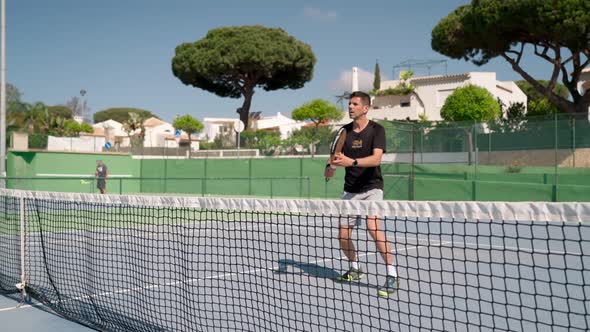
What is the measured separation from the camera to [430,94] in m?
50.7

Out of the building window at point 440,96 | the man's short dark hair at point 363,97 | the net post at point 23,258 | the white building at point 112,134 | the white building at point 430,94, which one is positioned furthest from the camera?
the building window at point 440,96

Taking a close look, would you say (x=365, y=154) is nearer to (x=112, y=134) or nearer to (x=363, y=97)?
(x=363, y=97)

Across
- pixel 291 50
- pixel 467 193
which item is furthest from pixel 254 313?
pixel 291 50

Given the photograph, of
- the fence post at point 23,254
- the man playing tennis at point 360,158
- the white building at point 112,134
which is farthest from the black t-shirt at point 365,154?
the white building at point 112,134

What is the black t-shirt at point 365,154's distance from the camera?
17.3 ft

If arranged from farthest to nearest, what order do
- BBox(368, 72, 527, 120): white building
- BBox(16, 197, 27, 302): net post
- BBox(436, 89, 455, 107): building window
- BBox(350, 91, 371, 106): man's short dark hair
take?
BBox(436, 89, 455, 107): building window → BBox(368, 72, 527, 120): white building → BBox(350, 91, 371, 106): man's short dark hair → BBox(16, 197, 27, 302): net post

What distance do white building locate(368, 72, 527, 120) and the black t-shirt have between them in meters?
44.3

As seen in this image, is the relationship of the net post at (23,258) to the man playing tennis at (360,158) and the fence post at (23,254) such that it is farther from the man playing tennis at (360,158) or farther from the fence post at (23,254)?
the man playing tennis at (360,158)

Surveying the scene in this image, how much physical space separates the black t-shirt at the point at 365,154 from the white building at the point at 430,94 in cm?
4429

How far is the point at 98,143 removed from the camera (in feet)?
98.1

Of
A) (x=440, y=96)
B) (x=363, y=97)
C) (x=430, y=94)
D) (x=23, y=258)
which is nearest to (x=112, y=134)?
(x=430, y=94)

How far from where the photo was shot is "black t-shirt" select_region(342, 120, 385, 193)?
5.27 m

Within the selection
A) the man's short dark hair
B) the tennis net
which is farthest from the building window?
the man's short dark hair

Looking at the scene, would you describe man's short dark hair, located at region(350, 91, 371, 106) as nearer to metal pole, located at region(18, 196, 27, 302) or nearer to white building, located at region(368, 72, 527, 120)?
metal pole, located at region(18, 196, 27, 302)
